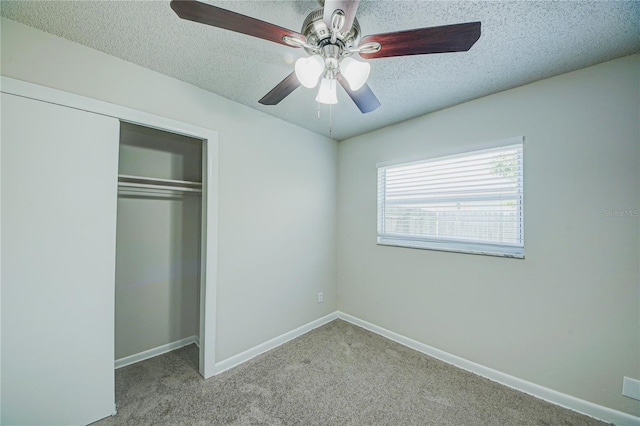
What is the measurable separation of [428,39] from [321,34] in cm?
48

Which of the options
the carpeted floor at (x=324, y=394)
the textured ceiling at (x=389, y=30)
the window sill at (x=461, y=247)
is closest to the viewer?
the textured ceiling at (x=389, y=30)

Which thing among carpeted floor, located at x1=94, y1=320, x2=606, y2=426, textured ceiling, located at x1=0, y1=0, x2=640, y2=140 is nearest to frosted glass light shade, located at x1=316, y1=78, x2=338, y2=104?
textured ceiling, located at x1=0, y1=0, x2=640, y2=140

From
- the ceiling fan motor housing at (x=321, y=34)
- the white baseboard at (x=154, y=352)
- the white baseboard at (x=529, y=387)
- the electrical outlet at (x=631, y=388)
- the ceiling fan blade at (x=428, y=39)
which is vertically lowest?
the white baseboard at (x=154, y=352)

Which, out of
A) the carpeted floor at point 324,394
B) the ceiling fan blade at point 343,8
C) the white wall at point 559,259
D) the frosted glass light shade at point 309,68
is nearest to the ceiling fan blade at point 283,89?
the frosted glass light shade at point 309,68

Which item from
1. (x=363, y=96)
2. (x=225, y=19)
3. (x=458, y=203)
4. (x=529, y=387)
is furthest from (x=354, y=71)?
(x=529, y=387)

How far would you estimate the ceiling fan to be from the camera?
906mm

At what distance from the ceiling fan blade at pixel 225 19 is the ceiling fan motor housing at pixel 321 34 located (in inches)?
3.7

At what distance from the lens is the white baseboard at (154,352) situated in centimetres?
218

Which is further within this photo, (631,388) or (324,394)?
(324,394)

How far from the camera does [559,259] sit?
5.77 ft

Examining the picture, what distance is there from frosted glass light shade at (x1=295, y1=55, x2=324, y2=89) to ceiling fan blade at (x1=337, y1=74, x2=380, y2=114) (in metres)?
0.21

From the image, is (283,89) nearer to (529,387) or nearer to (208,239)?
(208,239)

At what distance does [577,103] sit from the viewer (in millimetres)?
1707

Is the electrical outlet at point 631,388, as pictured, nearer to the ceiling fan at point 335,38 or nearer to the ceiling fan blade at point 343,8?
the ceiling fan at point 335,38
